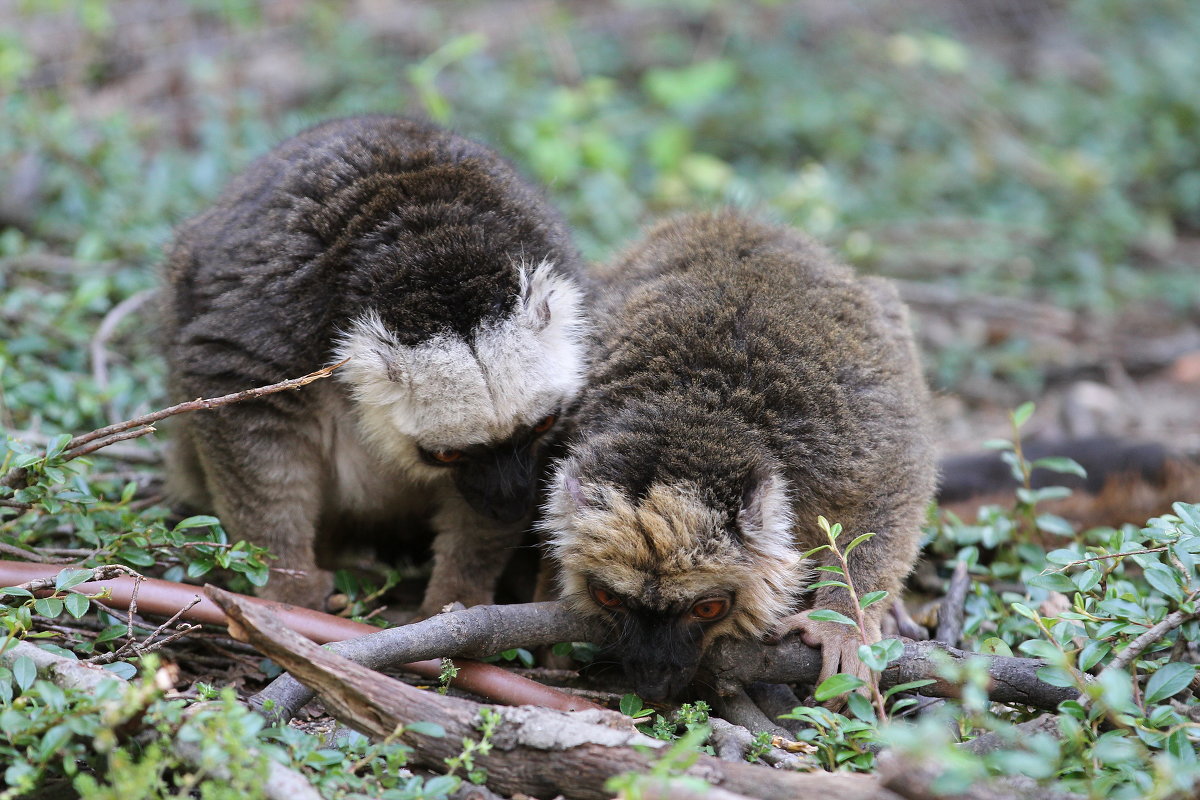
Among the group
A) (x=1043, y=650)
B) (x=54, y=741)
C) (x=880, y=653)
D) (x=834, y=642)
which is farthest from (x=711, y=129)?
(x=54, y=741)

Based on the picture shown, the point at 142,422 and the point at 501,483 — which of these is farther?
the point at 501,483

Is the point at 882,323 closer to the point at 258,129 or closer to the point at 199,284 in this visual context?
the point at 199,284

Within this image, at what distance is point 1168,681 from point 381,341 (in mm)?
2766

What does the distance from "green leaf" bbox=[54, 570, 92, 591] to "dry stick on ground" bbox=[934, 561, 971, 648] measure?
3058 millimetres

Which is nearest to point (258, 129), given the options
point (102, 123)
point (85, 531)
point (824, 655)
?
point (102, 123)

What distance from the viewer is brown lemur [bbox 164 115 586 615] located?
3906 mm

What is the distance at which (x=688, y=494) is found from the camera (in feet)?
11.7

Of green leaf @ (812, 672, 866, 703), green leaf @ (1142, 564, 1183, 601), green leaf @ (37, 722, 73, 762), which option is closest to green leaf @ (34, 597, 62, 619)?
green leaf @ (37, 722, 73, 762)

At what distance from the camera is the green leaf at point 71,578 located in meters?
3.29

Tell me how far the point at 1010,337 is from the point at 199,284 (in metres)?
5.58

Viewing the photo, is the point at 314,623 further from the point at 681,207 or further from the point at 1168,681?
the point at 681,207

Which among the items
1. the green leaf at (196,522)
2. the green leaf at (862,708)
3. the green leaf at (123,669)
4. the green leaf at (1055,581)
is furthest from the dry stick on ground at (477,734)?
the green leaf at (1055,581)

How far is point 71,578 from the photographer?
331 cm

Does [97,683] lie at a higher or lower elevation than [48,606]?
lower
